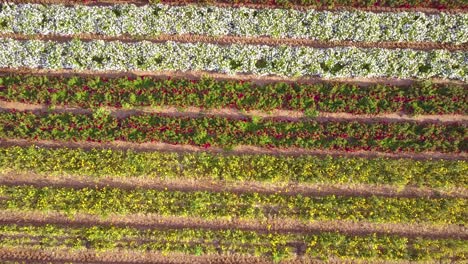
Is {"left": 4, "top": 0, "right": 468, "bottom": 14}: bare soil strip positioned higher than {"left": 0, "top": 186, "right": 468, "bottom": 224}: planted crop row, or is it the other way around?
{"left": 4, "top": 0, "right": 468, "bottom": 14}: bare soil strip

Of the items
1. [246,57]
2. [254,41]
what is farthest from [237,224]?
[254,41]

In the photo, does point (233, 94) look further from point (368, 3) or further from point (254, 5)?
point (368, 3)

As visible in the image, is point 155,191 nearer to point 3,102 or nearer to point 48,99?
point 48,99

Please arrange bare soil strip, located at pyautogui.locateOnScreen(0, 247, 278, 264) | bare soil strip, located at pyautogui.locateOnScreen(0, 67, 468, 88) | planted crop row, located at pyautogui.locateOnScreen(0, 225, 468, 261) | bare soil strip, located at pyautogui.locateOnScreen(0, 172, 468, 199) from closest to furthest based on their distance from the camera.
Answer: planted crop row, located at pyautogui.locateOnScreen(0, 225, 468, 261), bare soil strip, located at pyautogui.locateOnScreen(0, 247, 278, 264), bare soil strip, located at pyautogui.locateOnScreen(0, 172, 468, 199), bare soil strip, located at pyautogui.locateOnScreen(0, 67, 468, 88)

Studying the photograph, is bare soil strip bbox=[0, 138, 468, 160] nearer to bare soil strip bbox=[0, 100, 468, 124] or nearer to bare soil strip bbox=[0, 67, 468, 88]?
bare soil strip bbox=[0, 100, 468, 124]

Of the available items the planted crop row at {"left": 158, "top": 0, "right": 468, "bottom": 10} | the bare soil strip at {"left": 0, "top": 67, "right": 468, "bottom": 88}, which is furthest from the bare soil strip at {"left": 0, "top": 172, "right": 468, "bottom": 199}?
the planted crop row at {"left": 158, "top": 0, "right": 468, "bottom": 10}
